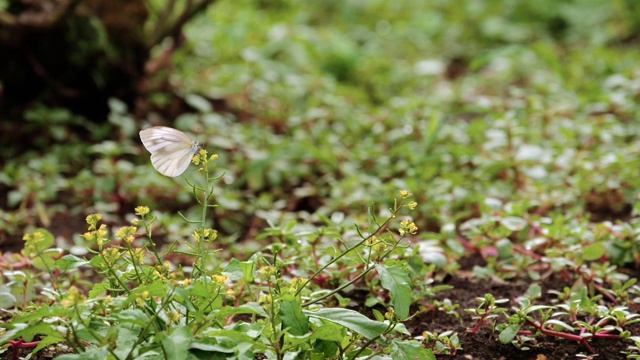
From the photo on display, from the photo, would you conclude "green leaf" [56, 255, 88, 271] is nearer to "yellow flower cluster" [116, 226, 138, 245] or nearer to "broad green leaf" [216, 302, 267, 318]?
"yellow flower cluster" [116, 226, 138, 245]

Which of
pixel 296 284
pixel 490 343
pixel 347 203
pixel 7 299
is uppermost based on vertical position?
pixel 296 284

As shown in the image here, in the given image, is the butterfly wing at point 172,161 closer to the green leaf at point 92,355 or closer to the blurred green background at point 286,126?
the green leaf at point 92,355

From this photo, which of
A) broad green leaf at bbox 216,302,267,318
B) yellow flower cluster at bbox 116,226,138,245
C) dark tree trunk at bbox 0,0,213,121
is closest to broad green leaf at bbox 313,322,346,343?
broad green leaf at bbox 216,302,267,318

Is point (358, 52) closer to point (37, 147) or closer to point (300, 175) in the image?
point (300, 175)

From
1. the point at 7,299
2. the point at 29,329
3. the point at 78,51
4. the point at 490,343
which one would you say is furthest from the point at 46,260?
the point at 78,51

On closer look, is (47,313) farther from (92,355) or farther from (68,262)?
(68,262)

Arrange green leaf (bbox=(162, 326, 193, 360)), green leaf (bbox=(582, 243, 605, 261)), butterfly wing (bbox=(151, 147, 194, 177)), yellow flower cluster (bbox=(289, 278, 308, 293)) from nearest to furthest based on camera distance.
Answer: green leaf (bbox=(162, 326, 193, 360))
yellow flower cluster (bbox=(289, 278, 308, 293))
butterfly wing (bbox=(151, 147, 194, 177))
green leaf (bbox=(582, 243, 605, 261))
